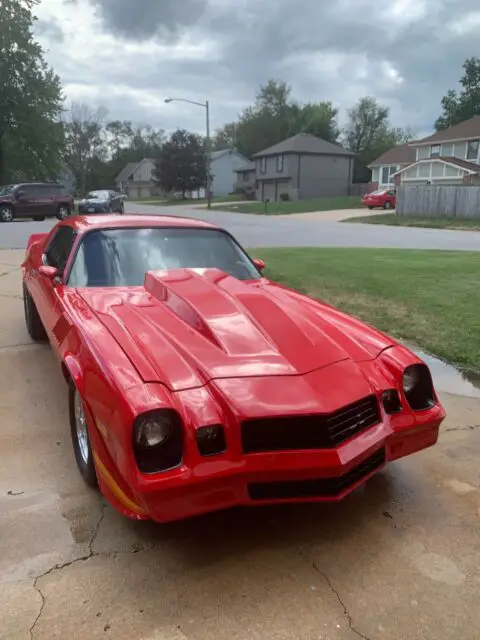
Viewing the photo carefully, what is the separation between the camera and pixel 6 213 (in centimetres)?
2417

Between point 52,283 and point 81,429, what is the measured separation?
1.48 meters

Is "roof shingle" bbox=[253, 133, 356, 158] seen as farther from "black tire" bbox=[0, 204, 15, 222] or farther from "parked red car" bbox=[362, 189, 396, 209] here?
"black tire" bbox=[0, 204, 15, 222]

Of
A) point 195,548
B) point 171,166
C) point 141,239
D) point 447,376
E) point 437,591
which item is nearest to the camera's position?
point 437,591

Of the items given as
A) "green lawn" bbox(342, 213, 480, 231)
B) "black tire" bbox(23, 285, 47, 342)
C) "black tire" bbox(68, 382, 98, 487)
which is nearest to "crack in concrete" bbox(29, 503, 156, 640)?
"black tire" bbox(68, 382, 98, 487)

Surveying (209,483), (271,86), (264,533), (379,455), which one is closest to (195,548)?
(264,533)

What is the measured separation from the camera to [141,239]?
4.17m

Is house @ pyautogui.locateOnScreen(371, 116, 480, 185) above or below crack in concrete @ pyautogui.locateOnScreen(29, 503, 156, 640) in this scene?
above

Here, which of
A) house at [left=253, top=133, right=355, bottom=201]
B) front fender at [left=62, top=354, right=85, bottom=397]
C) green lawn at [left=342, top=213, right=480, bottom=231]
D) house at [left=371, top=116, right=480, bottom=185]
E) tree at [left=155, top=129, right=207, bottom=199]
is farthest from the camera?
tree at [left=155, top=129, right=207, bottom=199]

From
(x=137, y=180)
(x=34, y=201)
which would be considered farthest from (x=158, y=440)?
(x=137, y=180)

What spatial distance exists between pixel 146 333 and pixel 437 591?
1791mm

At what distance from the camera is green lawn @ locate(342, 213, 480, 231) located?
1005 inches

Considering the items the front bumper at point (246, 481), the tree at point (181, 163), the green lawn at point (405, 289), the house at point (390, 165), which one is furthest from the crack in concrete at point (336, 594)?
the tree at point (181, 163)

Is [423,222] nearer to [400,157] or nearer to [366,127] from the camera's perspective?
[400,157]

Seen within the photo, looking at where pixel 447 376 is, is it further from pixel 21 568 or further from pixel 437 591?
pixel 21 568
